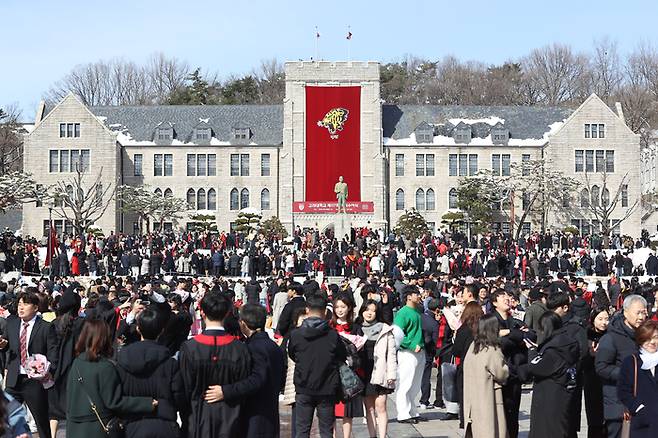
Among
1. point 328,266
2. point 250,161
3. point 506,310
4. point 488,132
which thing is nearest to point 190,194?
point 250,161

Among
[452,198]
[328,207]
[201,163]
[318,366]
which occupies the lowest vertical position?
[318,366]

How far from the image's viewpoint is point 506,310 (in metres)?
11.4

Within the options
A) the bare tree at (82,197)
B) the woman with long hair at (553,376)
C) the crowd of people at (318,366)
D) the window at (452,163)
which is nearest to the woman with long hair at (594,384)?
the crowd of people at (318,366)

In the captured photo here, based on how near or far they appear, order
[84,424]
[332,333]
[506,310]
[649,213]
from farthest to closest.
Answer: [649,213] < [506,310] < [332,333] < [84,424]

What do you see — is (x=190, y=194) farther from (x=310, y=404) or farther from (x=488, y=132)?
(x=310, y=404)

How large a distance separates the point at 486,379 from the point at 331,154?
59.4 metres

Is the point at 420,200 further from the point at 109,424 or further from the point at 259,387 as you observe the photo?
the point at 109,424

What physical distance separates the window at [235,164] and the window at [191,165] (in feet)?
8.57

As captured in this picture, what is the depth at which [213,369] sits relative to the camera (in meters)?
8.08

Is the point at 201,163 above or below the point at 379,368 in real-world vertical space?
above

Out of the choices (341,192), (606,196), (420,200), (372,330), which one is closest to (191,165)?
(341,192)

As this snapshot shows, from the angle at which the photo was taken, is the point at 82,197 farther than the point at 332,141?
No

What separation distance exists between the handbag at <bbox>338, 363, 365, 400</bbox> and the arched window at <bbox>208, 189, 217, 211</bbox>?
6227cm

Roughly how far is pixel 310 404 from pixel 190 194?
206 feet
